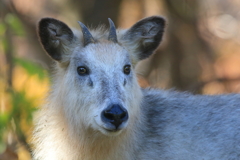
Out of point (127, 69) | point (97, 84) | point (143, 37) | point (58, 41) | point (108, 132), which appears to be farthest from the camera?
point (143, 37)

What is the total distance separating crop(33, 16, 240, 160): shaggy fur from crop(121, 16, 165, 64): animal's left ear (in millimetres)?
16

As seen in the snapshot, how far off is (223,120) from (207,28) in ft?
27.6

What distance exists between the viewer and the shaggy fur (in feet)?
18.4

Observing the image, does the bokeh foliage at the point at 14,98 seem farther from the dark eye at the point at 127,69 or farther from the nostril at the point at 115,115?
the nostril at the point at 115,115

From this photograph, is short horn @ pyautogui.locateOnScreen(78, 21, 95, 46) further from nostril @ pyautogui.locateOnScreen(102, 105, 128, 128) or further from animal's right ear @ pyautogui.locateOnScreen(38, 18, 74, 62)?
nostril @ pyautogui.locateOnScreen(102, 105, 128, 128)

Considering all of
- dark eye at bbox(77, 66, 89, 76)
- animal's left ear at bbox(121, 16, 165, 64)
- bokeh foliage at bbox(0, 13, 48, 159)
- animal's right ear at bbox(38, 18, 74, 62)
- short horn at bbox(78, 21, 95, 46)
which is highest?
animal's left ear at bbox(121, 16, 165, 64)

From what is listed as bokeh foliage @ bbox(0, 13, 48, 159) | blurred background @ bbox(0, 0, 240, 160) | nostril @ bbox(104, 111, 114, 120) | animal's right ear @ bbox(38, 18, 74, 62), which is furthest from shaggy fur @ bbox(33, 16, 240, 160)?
blurred background @ bbox(0, 0, 240, 160)

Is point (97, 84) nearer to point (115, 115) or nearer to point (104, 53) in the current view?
point (104, 53)

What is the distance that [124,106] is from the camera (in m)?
5.23

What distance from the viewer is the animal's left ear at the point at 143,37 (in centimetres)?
644

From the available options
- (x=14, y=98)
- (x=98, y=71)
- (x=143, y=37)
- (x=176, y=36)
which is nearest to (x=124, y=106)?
(x=98, y=71)

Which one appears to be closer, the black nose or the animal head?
the black nose

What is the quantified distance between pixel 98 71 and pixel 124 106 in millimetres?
680

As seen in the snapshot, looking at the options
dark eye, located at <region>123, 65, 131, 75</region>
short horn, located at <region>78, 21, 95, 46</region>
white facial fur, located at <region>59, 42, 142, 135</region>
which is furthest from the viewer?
short horn, located at <region>78, 21, 95, 46</region>
